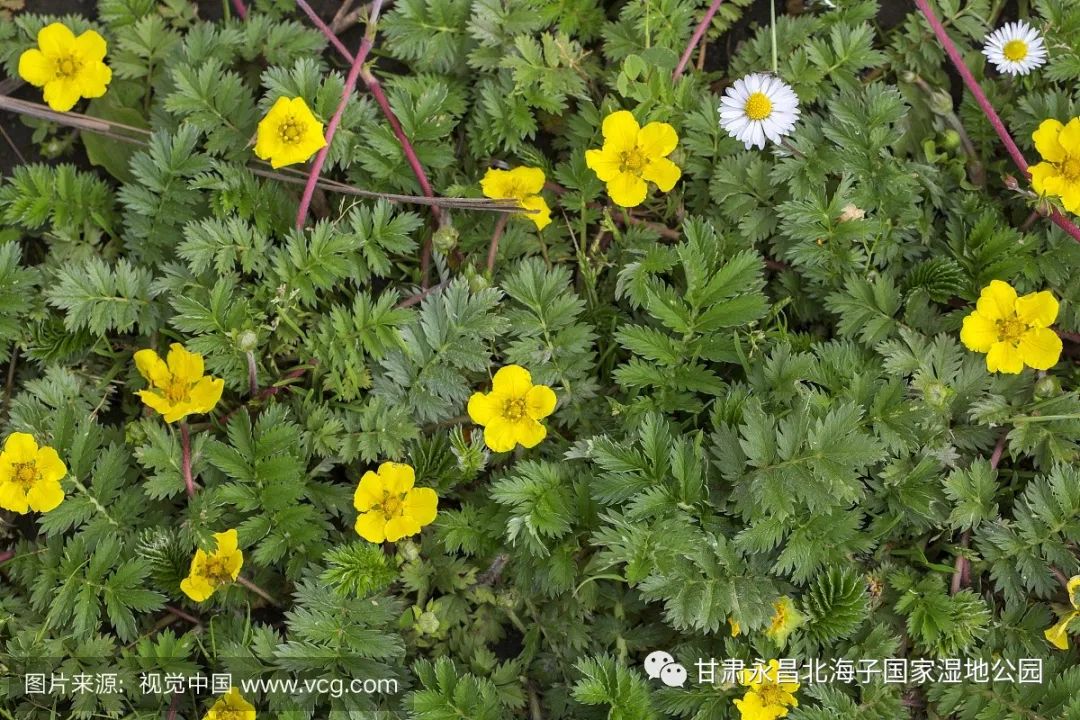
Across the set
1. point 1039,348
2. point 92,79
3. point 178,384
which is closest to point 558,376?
point 178,384

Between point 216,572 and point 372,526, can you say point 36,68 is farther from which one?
point 372,526

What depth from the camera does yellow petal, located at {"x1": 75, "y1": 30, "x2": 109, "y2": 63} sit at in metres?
3.14

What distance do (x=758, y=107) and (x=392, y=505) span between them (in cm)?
174

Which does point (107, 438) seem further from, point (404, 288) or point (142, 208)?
point (404, 288)

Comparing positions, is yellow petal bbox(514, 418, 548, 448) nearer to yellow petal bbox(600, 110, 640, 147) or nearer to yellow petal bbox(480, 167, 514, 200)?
yellow petal bbox(480, 167, 514, 200)

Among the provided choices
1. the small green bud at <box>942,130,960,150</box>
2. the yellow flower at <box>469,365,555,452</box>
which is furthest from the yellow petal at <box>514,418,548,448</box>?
the small green bud at <box>942,130,960,150</box>

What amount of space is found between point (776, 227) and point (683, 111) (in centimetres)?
51

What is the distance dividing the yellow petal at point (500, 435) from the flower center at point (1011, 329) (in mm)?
1512

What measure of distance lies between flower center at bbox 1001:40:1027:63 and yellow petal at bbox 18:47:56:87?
3.29 m

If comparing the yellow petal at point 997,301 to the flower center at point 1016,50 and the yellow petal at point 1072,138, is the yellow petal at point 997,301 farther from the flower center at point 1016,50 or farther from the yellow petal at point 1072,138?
the flower center at point 1016,50

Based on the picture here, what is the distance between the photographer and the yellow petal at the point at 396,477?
8.70 ft

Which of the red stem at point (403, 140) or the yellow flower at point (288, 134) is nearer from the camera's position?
the yellow flower at point (288, 134)

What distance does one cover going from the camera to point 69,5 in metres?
3.47

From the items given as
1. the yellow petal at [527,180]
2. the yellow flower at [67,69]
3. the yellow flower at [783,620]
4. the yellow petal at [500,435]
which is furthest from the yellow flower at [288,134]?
the yellow flower at [783,620]
